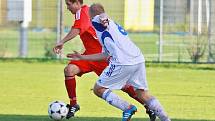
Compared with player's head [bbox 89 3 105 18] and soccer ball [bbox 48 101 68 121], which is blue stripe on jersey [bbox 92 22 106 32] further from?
soccer ball [bbox 48 101 68 121]

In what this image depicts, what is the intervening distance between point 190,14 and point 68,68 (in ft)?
48.2

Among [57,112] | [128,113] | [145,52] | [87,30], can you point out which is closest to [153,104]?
[128,113]

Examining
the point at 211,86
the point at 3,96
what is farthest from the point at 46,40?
the point at 3,96

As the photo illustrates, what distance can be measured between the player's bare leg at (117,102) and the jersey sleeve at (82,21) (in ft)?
→ 5.21

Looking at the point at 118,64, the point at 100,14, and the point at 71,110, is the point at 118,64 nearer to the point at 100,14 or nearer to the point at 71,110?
the point at 100,14

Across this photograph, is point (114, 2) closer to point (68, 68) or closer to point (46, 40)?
point (46, 40)

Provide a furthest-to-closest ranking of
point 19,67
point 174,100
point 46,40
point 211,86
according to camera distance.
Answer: point 46,40
point 19,67
point 211,86
point 174,100

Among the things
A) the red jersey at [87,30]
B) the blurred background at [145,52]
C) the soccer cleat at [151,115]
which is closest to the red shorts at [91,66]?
the red jersey at [87,30]

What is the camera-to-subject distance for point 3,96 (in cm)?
1473

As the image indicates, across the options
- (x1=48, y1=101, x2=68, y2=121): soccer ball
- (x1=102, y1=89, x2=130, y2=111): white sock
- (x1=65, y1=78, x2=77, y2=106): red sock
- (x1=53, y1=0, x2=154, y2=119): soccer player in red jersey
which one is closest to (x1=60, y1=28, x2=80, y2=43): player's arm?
(x1=53, y1=0, x2=154, y2=119): soccer player in red jersey

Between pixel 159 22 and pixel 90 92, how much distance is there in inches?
405

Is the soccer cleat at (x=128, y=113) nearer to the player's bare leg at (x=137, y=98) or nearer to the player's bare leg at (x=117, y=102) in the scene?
the player's bare leg at (x=117, y=102)

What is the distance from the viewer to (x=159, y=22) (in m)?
25.9

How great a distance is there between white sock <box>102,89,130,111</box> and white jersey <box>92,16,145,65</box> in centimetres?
43
